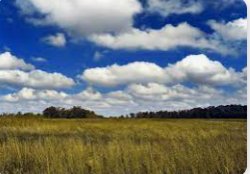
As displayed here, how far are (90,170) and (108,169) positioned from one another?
0.21 metres

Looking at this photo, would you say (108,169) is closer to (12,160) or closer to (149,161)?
(149,161)

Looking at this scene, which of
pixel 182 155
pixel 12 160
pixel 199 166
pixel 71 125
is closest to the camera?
pixel 199 166

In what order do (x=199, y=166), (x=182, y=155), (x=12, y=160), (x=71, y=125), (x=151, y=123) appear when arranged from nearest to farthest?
(x=199, y=166), (x=182, y=155), (x=12, y=160), (x=151, y=123), (x=71, y=125)

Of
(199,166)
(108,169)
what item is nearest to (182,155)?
(199,166)

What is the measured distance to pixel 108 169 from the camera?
4.93 metres

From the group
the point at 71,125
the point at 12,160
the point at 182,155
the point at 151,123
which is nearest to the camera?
the point at 182,155

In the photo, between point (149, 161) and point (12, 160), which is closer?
point (149, 161)

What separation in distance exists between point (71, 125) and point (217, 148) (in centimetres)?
1222

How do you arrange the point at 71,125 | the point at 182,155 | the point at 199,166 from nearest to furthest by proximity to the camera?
the point at 199,166 → the point at 182,155 → the point at 71,125

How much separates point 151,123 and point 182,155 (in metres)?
10.6

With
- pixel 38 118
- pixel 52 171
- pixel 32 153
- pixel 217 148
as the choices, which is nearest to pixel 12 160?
pixel 32 153

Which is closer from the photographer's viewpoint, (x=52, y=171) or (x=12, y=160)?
(x=52, y=171)

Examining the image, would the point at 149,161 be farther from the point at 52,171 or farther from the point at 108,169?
the point at 52,171

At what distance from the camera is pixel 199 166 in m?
4.71
